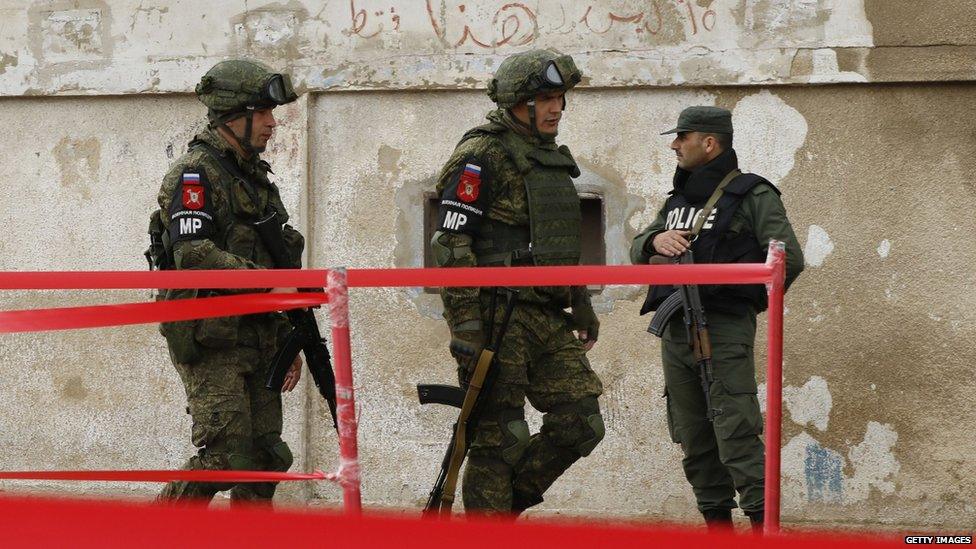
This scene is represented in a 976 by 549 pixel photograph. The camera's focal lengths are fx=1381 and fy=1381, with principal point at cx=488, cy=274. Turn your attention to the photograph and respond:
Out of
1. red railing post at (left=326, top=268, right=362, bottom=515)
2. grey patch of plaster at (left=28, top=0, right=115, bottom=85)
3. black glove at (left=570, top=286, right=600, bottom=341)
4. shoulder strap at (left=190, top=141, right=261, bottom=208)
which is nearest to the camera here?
red railing post at (left=326, top=268, right=362, bottom=515)

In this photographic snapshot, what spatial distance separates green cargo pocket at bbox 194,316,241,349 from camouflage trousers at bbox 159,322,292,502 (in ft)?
0.20

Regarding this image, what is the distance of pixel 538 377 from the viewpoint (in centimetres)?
548

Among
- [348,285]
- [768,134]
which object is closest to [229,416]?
[348,285]

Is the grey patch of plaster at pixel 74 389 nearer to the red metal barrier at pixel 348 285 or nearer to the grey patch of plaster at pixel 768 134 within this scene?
the red metal barrier at pixel 348 285

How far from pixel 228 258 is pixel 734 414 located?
6.61ft

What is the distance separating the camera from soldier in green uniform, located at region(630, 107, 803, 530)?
5.31m

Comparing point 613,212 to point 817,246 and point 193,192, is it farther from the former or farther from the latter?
point 193,192

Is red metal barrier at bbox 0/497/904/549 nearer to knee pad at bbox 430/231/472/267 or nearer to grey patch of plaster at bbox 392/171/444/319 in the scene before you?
knee pad at bbox 430/231/472/267

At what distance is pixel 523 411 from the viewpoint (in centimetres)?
546

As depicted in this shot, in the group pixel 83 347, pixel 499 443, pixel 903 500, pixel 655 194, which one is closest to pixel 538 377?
pixel 499 443

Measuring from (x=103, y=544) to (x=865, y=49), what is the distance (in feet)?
17.9

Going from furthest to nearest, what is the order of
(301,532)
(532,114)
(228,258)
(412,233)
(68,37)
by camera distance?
(68,37)
(412,233)
(532,114)
(228,258)
(301,532)

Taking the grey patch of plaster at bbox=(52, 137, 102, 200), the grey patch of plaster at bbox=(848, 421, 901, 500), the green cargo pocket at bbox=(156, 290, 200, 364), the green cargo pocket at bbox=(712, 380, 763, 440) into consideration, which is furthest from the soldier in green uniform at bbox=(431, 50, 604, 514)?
the grey patch of plaster at bbox=(52, 137, 102, 200)

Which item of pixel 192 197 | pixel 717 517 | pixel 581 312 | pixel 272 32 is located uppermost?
pixel 272 32
